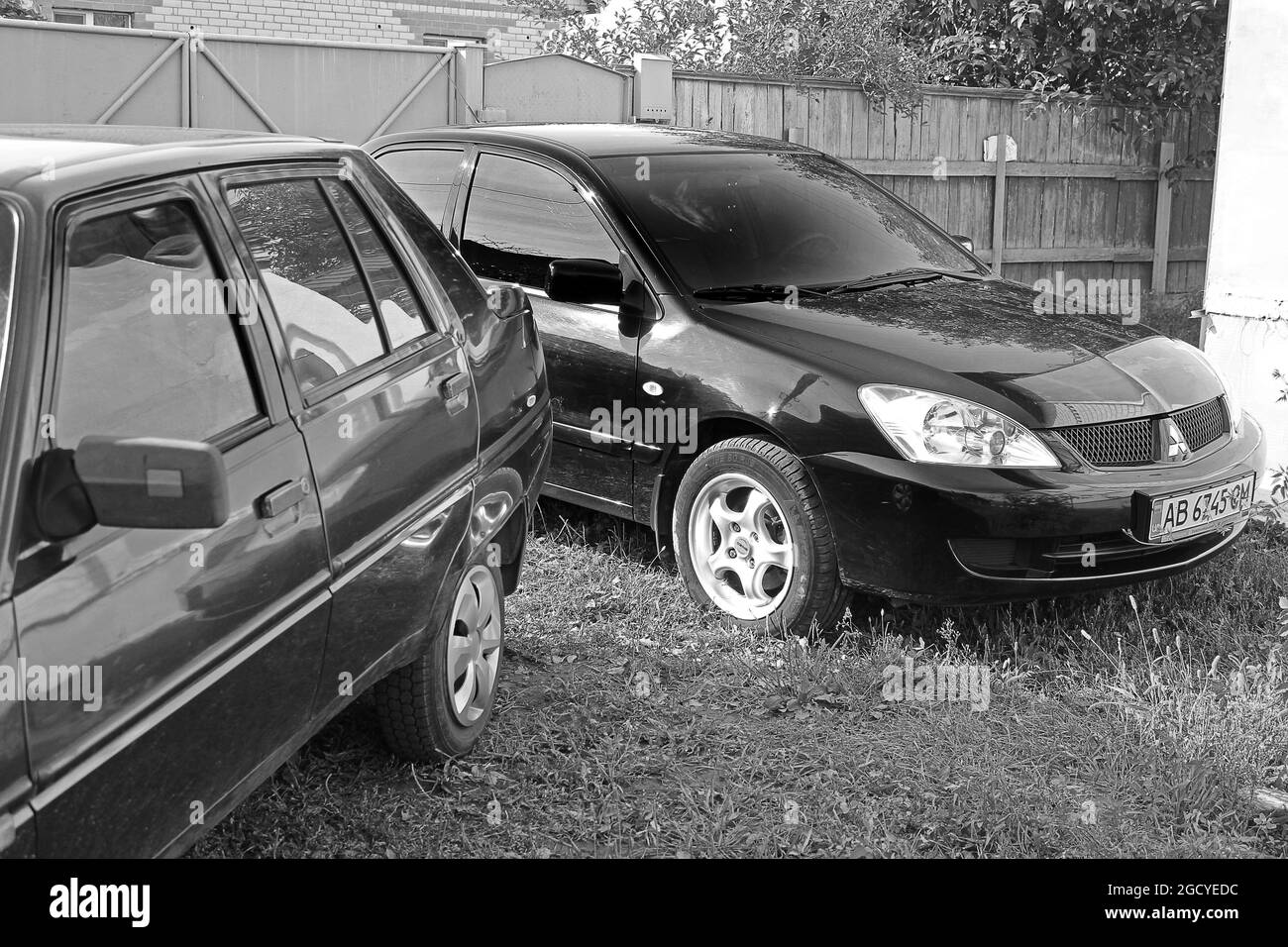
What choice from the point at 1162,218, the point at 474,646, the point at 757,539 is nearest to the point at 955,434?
the point at 757,539

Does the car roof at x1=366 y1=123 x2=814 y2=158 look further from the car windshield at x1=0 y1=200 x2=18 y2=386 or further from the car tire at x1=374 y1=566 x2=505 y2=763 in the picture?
the car windshield at x1=0 y1=200 x2=18 y2=386

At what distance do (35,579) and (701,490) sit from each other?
319 centimetres

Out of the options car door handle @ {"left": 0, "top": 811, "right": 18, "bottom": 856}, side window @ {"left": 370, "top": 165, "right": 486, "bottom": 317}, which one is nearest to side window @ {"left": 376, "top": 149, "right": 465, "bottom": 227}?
side window @ {"left": 370, "top": 165, "right": 486, "bottom": 317}

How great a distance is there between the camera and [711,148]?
19.7 feet

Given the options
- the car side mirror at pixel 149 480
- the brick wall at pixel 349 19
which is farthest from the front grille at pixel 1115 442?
the brick wall at pixel 349 19

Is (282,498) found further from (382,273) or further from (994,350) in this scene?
(994,350)

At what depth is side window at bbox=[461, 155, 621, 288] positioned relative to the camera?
18.1 ft

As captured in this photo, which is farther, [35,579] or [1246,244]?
[1246,244]

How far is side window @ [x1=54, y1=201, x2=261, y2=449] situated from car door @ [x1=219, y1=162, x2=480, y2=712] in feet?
0.57

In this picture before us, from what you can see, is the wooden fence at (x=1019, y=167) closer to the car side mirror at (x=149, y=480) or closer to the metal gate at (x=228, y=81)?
the metal gate at (x=228, y=81)

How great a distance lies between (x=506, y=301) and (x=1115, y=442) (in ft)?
6.68
